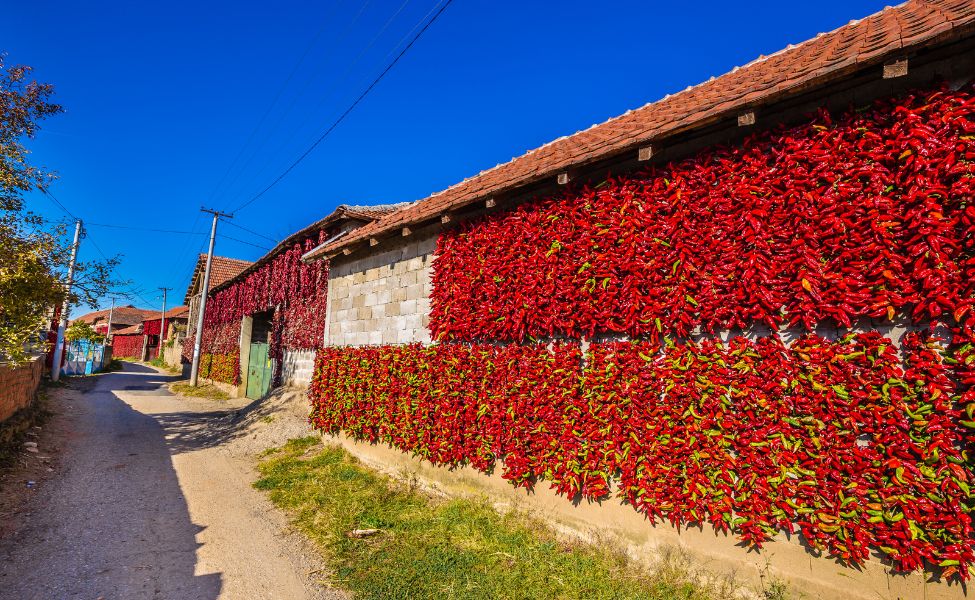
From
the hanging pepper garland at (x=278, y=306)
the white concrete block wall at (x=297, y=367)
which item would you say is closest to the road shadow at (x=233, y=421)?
the white concrete block wall at (x=297, y=367)

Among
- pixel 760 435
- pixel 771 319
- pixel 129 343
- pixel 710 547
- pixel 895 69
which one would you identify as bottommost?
pixel 710 547

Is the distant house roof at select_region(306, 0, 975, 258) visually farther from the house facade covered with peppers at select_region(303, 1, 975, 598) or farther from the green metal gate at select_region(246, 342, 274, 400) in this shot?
the green metal gate at select_region(246, 342, 274, 400)

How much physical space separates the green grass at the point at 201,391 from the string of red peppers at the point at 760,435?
16412 millimetres

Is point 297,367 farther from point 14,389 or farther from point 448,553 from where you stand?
point 448,553

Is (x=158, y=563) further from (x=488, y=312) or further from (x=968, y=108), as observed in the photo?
(x=968, y=108)

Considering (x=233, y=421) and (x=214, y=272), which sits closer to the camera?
(x=233, y=421)

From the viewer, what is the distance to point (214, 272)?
1006 inches

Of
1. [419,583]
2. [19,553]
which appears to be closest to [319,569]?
[419,583]

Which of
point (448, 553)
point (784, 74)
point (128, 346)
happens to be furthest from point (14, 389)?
point (128, 346)

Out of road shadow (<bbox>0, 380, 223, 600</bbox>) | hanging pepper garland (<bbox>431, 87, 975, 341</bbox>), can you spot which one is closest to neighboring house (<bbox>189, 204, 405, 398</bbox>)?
road shadow (<bbox>0, 380, 223, 600</bbox>)

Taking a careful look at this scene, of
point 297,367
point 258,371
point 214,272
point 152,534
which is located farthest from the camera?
point 214,272

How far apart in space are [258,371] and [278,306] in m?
2.75

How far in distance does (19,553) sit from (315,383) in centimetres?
528

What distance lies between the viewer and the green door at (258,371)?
15.7m
